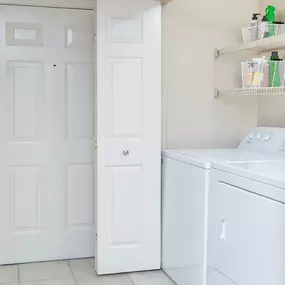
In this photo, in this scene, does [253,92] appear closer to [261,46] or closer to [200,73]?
[261,46]

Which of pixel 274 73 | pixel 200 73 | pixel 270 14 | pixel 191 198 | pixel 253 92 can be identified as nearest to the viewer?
pixel 191 198

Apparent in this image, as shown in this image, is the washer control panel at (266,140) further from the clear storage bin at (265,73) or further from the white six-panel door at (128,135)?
the white six-panel door at (128,135)

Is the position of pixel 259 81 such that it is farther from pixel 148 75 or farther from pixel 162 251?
pixel 162 251

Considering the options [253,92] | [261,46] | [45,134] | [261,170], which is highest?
[261,46]

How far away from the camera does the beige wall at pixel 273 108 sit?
143 inches

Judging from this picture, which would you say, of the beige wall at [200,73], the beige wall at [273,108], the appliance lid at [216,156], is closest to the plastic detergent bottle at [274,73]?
the beige wall at [273,108]

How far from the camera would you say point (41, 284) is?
132 inches

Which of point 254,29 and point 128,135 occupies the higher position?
point 254,29

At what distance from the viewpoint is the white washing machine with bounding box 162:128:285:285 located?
2998 mm

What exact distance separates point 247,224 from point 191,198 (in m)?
0.70

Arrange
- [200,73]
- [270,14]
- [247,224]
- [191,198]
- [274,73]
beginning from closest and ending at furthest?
1. [247,224]
2. [191,198]
3. [274,73]
4. [270,14]
5. [200,73]

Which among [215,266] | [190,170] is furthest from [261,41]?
[215,266]

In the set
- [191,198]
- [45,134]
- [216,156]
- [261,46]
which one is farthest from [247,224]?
[45,134]

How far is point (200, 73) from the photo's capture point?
3.87 meters
